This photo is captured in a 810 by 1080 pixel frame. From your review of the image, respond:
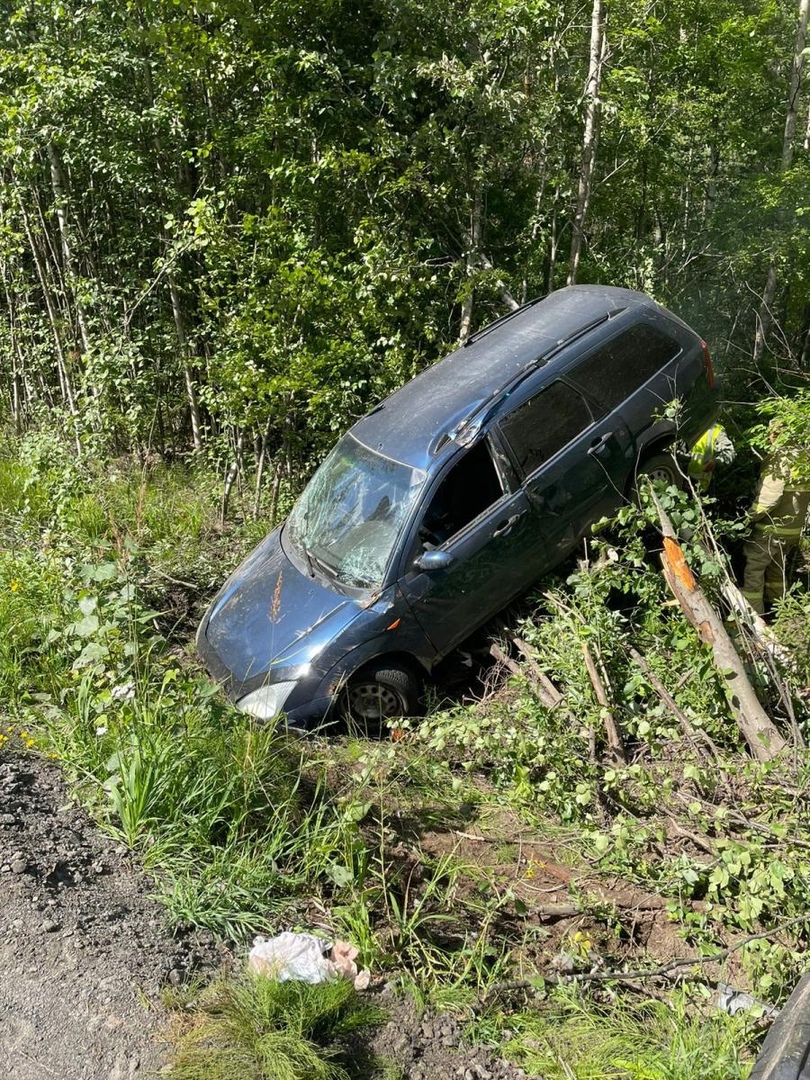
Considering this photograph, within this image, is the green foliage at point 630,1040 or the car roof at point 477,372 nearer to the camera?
the green foliage at point 630,1040

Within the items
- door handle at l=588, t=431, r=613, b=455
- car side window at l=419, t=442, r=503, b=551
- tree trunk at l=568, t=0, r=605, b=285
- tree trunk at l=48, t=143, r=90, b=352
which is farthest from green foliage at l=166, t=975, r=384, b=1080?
tree trunk at l=48, t=143, r=90, b=352

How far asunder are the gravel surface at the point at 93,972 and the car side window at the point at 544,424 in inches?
138

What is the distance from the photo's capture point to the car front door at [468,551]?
5590 millimetres

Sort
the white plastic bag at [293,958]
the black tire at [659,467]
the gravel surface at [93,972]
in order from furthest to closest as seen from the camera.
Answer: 1. the black tire at [659,467]
2. the white plastic bag at [293,958]
3. the gravel surface at [93,972]

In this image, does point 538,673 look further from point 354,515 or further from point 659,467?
point 659,467

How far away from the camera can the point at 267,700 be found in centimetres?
528

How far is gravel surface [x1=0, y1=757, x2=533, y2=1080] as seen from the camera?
306 cm

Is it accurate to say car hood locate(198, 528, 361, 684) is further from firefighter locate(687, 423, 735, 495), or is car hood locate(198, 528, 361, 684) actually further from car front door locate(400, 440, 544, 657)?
firefighter locate(687, 423, 735, 495)

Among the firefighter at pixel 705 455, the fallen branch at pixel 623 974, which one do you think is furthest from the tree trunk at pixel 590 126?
the fallen branch at pixel 623 974

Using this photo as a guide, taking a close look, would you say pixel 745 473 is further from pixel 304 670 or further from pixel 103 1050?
pixel 103 1050

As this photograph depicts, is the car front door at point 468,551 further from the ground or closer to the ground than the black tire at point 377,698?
further from the ground

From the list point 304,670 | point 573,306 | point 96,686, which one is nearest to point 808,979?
point 304,670

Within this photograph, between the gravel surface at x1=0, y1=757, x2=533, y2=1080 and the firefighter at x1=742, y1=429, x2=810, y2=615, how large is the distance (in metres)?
4.54

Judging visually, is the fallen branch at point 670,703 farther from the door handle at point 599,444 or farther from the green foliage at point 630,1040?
the door handle at point 599,444
